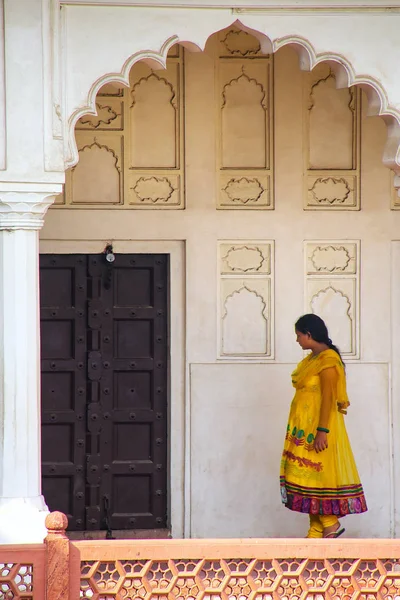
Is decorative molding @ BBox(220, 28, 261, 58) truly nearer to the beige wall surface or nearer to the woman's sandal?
the beige wall surface

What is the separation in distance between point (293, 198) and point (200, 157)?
649 millimetres

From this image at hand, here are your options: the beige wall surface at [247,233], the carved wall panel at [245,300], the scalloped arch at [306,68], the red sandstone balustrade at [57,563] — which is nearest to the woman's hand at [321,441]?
the beige wall surface at [247,233]

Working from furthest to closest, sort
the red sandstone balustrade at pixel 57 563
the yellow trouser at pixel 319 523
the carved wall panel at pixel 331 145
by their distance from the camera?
the carved wall panel at pixel 331 145 < the yellow trouser at pixel 319 523 < the red sandstone balustrade at pixel 57 563

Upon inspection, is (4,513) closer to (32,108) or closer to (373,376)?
(32,108)

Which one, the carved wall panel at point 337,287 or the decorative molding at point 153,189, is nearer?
the decorative molding at point 153,189

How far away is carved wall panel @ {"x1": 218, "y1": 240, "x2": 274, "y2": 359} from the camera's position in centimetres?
699

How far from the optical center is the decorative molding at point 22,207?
534 centimetres

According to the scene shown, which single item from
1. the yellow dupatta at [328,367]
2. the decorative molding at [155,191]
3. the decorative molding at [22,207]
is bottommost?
the yellow dupatta at [328,367]

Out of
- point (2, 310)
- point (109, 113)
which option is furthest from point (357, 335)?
point (2, 310)

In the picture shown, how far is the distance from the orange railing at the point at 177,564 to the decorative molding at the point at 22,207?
1.67 m

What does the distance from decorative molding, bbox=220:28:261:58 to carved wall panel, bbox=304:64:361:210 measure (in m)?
0.41

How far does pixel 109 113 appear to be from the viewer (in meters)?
6.91

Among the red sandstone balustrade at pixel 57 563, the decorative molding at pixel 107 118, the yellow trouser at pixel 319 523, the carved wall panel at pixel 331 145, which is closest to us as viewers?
the red sandstone balustrade at pixel 57 563

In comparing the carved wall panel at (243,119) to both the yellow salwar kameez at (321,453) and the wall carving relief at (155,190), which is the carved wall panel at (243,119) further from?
the yellow salwar kameez at (321,453)
